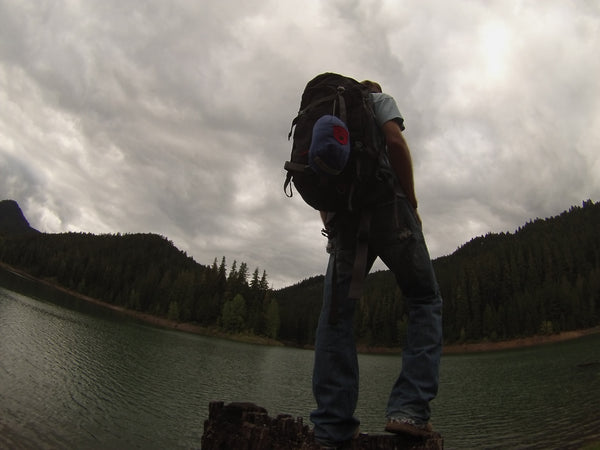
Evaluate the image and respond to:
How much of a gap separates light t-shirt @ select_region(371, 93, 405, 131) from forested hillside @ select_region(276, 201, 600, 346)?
107 meters

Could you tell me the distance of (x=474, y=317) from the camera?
345 ft

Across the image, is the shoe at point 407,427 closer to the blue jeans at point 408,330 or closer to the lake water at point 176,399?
the blue jeans at point 408,330

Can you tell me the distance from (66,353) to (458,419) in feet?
86.8

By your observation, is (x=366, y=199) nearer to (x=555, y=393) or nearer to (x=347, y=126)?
A: (x=347, y=126)

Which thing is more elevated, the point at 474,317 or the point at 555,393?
the point at 474,317

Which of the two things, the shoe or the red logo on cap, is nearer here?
the shoe

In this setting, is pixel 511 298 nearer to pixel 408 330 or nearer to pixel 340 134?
pixel 408 330

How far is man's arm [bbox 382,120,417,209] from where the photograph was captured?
9.80 ft

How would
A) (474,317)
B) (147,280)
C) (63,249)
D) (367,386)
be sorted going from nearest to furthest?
(367,386)
(474,317)
(147,280)
(63,249)

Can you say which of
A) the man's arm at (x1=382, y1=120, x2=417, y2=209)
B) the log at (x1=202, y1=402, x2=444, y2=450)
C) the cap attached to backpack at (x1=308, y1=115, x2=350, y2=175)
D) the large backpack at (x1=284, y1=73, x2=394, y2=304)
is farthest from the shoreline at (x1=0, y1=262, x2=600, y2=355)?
the cap attached to backpack at (x1=308, y1=115, x2=350, y2=175)

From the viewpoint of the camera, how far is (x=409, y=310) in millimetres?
2953

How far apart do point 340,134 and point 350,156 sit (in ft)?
0.78

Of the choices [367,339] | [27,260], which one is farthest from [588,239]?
[27,260]

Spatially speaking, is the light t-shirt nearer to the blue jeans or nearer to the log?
the blue jeans
